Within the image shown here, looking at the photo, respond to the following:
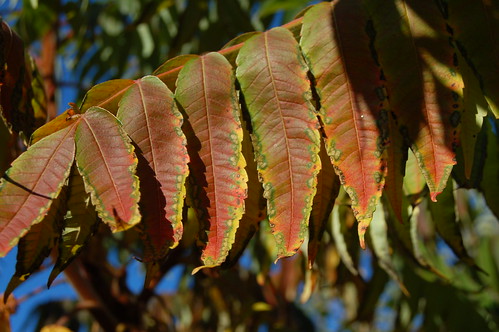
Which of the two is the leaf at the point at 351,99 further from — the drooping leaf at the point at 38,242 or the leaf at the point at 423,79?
the drooping leaf at the point at 38,242

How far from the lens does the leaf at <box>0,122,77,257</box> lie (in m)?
0.81

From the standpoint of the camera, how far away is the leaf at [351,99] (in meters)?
0.88

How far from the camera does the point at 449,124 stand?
2.95ft

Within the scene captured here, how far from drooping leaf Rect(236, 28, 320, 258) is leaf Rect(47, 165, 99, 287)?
0.81ft

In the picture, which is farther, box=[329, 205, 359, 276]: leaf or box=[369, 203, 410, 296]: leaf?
box=[329, 205, 359, 276]: leaf

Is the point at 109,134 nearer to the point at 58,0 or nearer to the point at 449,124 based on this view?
the point at 449,124

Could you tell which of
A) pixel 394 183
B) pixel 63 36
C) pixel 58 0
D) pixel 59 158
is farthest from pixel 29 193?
pixel 63 36

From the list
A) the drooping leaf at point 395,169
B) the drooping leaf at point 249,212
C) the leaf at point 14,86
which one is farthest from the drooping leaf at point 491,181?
the leaf at point 14,86

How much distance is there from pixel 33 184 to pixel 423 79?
554 mm

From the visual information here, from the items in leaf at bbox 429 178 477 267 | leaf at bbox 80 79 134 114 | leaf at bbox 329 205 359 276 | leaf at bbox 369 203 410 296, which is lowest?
leaf at bbox 329 205 359 276

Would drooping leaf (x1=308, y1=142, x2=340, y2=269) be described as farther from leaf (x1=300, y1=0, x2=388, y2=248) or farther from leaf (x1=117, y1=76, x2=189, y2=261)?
leaf (x1=117, y1=76, x2=189, y2=261)

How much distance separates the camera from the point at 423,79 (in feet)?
3.05

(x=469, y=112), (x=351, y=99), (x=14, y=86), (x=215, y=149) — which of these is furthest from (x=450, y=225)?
(x=14, y=86)

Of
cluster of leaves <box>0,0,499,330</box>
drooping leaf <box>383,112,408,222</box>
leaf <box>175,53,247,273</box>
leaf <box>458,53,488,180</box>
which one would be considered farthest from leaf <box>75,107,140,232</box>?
leaf <box>458,53,488,180</box>
